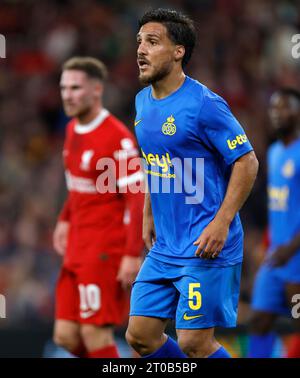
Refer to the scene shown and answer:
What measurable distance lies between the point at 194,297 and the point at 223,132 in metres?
0.90

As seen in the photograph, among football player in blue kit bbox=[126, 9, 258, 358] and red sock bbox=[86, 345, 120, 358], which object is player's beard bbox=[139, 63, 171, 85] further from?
red sock bbox=[86, 345, 120, 358]

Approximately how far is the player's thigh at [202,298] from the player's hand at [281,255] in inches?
92.5

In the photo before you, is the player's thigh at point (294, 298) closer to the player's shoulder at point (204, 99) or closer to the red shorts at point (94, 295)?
the red shorts at point (94, 295)

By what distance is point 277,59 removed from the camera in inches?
515

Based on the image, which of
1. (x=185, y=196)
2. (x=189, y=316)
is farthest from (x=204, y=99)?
(x=189, y=316)

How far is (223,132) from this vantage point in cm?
518

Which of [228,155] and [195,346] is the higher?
[228,155]

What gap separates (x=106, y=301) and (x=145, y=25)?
7.56ft

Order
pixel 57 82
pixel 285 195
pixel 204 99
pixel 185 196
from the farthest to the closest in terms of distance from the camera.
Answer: pixel 57 82
pixel 285 195
pixel 185 196
pixel 204 99

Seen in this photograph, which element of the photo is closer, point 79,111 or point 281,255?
point 79,111

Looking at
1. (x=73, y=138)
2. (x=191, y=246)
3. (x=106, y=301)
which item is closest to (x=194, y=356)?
(x=191, y=246)

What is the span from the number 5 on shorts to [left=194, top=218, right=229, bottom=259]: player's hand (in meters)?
0.21

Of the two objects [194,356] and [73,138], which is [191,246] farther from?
[73,138]

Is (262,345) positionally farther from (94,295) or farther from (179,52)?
(179,52)
